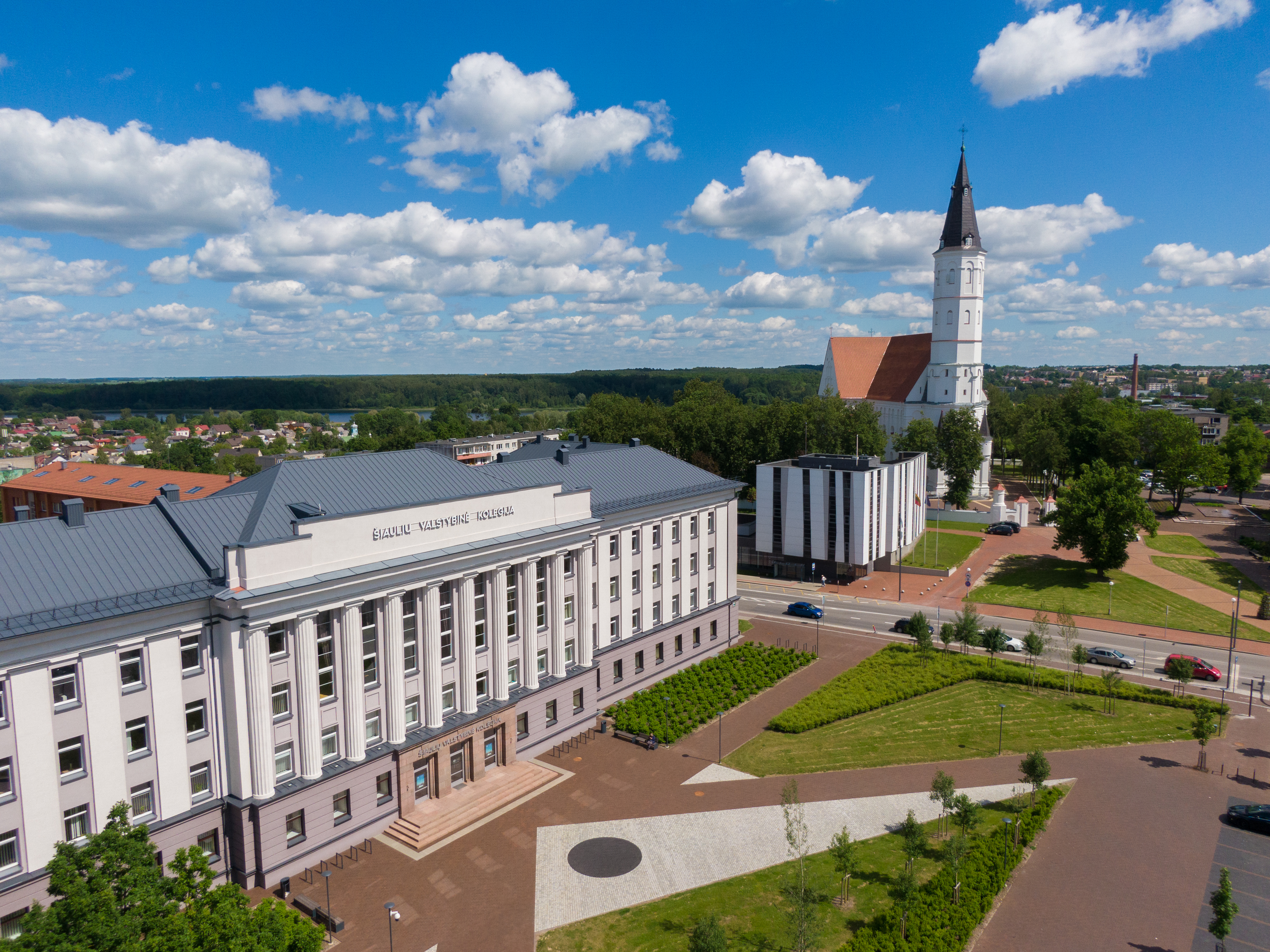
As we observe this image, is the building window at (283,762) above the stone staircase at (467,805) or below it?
above

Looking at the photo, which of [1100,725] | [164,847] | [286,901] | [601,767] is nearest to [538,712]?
[601,767]

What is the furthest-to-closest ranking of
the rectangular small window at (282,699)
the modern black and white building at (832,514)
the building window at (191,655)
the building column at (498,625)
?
the modern black and white building at (832,514)
the building column at (498,625)
the rectangular small window at (282,699)
the building window at (191,655)

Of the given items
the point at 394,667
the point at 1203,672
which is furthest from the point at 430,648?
the point at 1203,672

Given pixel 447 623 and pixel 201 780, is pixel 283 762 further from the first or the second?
pixel 447 623

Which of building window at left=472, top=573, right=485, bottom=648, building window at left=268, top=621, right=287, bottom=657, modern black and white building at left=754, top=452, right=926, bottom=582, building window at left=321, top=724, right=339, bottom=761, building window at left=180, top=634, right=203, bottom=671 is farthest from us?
modern black and white building at left=754, top=452, right=926, bottom=582

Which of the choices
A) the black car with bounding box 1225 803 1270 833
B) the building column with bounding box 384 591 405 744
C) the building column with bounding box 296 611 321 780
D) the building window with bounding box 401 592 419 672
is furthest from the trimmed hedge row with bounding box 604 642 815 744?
the black car with bounding box 1225 803 1270 833

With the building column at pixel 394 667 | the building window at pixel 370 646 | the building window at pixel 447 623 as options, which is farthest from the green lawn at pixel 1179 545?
the building window at pixel 370 646

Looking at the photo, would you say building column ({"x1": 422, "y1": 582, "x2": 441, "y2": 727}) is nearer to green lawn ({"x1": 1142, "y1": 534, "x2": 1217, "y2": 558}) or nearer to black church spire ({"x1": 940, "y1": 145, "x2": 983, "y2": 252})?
green lawn ({"x1": 1142, "y1": 534, "x2": 1217, "y2": 558})

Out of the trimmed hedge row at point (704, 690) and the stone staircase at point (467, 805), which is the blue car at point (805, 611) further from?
the stone staircase at point (467, 805)
